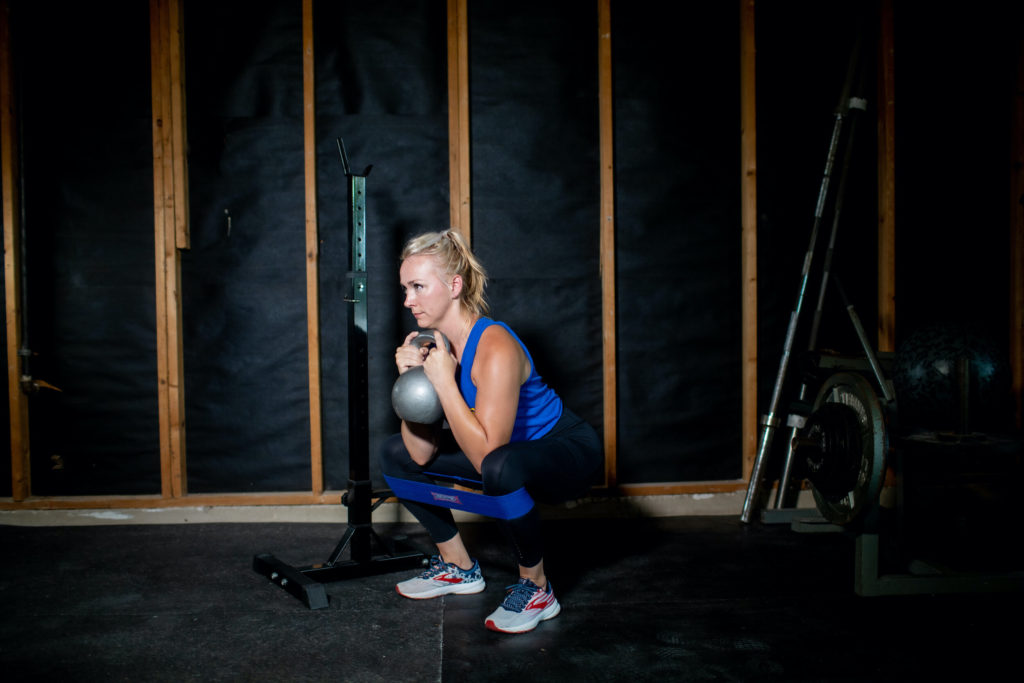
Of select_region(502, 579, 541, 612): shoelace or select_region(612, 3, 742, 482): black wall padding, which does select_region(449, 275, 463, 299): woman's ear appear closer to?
select_region(502, 579, 541, 612): shoelace

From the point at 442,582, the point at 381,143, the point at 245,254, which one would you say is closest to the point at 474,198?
the point at 381,143

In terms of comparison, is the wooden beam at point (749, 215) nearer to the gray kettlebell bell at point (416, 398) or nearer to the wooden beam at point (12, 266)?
the gray kettlebell bell at point (416, 398)

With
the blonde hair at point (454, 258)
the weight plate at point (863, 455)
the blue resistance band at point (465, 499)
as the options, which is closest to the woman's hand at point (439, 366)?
the blonde hair at point (454, 258)

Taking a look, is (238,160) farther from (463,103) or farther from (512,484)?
(512,484)

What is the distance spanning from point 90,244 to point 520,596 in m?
2.50

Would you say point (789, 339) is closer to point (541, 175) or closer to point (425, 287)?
point (541, 175)

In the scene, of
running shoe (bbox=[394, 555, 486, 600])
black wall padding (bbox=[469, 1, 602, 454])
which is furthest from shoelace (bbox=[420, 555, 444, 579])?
black wall padding (bbox=[469, 1, 602, 454])

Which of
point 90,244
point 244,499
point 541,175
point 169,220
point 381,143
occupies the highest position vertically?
point 381,143

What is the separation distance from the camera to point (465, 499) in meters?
2.20

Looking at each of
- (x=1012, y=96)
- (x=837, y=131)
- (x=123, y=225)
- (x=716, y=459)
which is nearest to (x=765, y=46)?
(x=837, y=131)

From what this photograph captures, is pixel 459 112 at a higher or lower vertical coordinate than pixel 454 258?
higher

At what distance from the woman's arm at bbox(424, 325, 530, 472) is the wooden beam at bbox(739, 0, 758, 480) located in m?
1.71

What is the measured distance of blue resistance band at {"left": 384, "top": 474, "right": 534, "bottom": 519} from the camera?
2.07m

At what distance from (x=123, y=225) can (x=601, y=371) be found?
225cm
